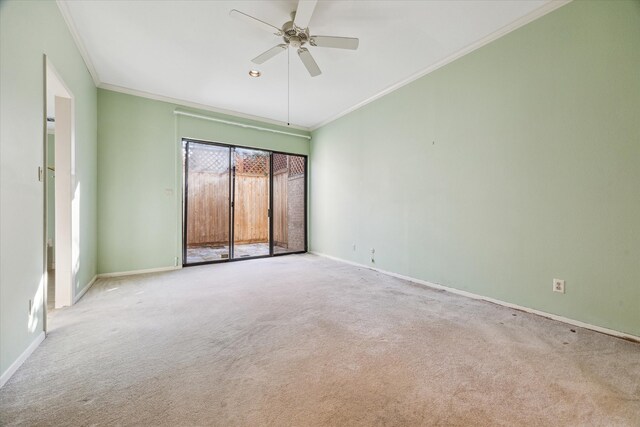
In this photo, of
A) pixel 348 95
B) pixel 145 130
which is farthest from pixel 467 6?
pixel 145 130

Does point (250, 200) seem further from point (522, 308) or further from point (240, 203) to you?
point (522, 308)

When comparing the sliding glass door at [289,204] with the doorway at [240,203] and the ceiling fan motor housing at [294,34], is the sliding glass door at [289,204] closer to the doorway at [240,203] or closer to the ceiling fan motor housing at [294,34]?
the doorway at [240,203]

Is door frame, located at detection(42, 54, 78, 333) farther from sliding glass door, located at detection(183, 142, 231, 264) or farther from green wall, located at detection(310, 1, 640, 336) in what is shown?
green wall, located at detection(310, 1, 640, 336)

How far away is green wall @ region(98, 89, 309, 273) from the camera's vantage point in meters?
3.92

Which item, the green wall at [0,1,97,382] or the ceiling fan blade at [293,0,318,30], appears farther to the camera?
the ceiling fan blade at [293,0,318,30]

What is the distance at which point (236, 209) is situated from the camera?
18.5ft

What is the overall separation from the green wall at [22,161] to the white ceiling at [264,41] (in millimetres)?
670

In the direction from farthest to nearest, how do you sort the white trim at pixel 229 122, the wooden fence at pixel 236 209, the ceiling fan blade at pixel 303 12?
the wooden fence at pixel 236 209 < the white trim at pixel 229 122 < the ceiling fan blade at pixel 303 12

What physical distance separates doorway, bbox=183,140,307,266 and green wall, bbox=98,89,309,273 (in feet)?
0.73

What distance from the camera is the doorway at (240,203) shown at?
16.0ft

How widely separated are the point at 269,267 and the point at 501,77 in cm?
400

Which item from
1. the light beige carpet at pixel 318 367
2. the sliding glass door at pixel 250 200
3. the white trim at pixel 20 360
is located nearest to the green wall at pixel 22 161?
the white trim at pixel 20 360

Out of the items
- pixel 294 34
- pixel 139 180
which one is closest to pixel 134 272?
pixel 139 180

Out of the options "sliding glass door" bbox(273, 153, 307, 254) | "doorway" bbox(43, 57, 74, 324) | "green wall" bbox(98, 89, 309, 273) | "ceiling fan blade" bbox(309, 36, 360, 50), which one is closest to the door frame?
"doorway" bbox(43, 57, 74, 324)
